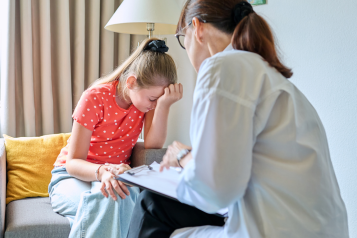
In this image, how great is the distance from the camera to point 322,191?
2.09 ft

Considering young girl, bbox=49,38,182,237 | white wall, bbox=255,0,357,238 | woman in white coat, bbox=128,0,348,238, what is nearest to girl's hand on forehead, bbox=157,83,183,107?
young girl, bbox=49,38,182,237

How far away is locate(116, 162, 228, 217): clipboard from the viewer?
0.79 m

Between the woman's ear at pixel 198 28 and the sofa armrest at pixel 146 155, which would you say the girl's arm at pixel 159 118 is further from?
the woman's ear at pixel 198 28

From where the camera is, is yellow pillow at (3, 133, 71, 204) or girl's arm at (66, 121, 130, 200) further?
yellow pillow at (3, 133, 71, 204)

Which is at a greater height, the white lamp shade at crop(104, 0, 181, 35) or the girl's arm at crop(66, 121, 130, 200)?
the white lamp shade at crop(104, 0, 181, 35)

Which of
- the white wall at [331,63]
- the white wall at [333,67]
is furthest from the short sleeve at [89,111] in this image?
the white wall at [331,63]

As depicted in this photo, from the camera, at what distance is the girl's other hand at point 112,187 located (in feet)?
3.35

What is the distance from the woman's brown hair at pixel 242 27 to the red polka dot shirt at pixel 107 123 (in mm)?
630

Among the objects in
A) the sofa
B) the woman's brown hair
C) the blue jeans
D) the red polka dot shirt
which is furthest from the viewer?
the red polka dot shirt

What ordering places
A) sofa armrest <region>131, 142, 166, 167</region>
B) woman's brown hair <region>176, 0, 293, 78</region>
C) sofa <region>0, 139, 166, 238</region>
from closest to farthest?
woman's brown hair <region>176, 0, 293, 78</region>, sofa <region>0, 139, 166, 238</region>, sofa armrest <region>131, 142, 166, 167</region>

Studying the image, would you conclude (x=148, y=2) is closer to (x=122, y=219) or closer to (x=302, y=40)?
(x=302, y=40)

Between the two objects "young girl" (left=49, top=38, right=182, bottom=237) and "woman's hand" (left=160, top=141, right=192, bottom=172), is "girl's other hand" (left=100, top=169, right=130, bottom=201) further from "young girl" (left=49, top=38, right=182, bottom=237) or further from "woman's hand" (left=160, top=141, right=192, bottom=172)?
"woman's hand" (left=160, top=141, right=192, bottom=172)

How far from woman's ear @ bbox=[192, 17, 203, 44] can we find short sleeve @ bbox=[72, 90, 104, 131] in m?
0.61

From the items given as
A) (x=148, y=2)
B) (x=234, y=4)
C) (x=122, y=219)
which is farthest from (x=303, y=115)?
(x=148, y=2)
